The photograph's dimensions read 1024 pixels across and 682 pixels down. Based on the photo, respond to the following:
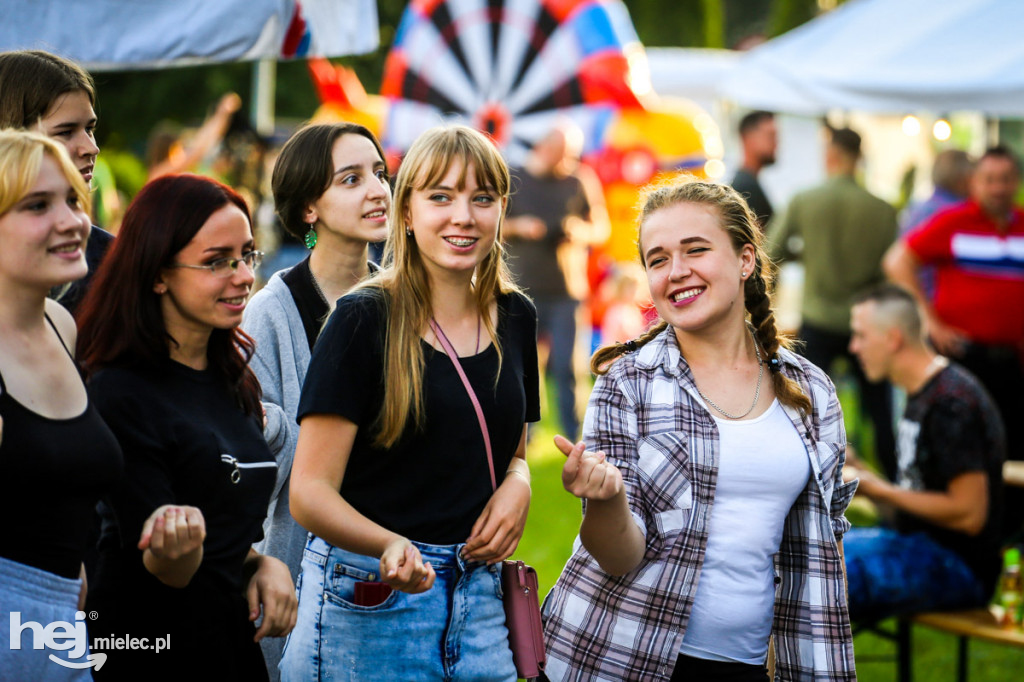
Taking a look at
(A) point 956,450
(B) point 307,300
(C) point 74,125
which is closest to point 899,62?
(A) point 956,450

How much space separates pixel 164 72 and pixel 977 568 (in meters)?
20.3

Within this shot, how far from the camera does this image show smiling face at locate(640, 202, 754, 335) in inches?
103

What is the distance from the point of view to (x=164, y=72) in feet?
70.9

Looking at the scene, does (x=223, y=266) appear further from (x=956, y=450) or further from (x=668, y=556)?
(x=956, y=450)

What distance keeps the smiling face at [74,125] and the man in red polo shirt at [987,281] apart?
16.3 ft

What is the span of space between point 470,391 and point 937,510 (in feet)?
8.04

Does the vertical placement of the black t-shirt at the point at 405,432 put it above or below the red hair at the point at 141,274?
below

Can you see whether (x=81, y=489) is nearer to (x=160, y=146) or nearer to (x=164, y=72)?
(x=160, y=146)

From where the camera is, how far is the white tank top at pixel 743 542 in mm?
2510

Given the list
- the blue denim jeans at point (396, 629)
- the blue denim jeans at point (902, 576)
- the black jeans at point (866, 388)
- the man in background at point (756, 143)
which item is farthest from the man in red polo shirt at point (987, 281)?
the blue denim jeans at point (396, 629)

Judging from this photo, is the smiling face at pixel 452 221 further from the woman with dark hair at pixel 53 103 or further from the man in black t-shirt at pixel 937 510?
the man in black t-shirt at pixel 937 510

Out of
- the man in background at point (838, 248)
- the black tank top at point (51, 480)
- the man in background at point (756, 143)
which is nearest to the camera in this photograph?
the black tank top at point (51, 480)

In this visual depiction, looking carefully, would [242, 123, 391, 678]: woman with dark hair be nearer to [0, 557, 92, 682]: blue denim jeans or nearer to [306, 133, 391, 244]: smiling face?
[306, 133, 391, 244]: smiling face

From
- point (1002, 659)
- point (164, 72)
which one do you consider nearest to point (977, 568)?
point (1002, 659)
